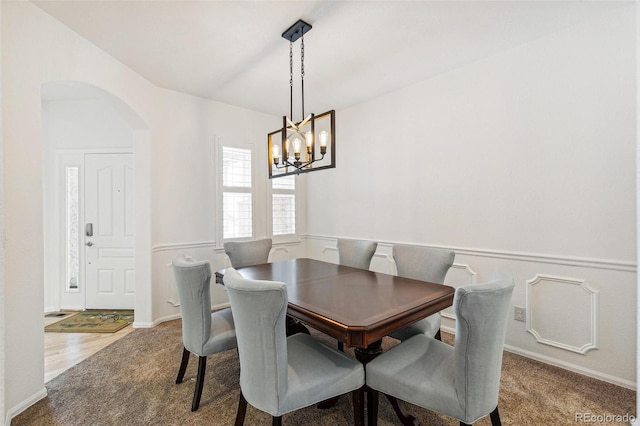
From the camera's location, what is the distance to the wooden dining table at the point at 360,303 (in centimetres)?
136

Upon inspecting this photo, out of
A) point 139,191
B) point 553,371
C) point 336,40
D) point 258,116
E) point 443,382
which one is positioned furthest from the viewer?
point 258,116

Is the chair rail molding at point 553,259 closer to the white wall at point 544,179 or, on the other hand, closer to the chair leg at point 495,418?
the white wall at point 544,179

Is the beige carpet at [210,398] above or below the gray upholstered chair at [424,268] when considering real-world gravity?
below

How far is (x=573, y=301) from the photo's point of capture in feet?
7.43

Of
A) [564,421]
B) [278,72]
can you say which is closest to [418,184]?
[278,72]

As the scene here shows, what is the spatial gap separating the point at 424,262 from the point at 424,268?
5 centimetres

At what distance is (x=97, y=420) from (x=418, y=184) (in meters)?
3.33

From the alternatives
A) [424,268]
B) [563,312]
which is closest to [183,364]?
[424,268]

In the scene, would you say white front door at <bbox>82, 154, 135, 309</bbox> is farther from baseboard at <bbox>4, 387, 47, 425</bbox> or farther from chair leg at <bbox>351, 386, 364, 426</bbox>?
chair leg at <bbox>351, 386, 364, 426</bbox>

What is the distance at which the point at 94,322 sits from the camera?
3.32 m

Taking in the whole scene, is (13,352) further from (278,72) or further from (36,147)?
(278,72)

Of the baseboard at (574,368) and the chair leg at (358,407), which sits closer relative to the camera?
the chair leg at (358,407)

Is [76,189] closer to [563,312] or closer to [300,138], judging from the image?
[300,138]

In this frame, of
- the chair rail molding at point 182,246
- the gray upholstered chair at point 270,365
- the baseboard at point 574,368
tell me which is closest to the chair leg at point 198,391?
the gray upholstered chair at point 270,365
